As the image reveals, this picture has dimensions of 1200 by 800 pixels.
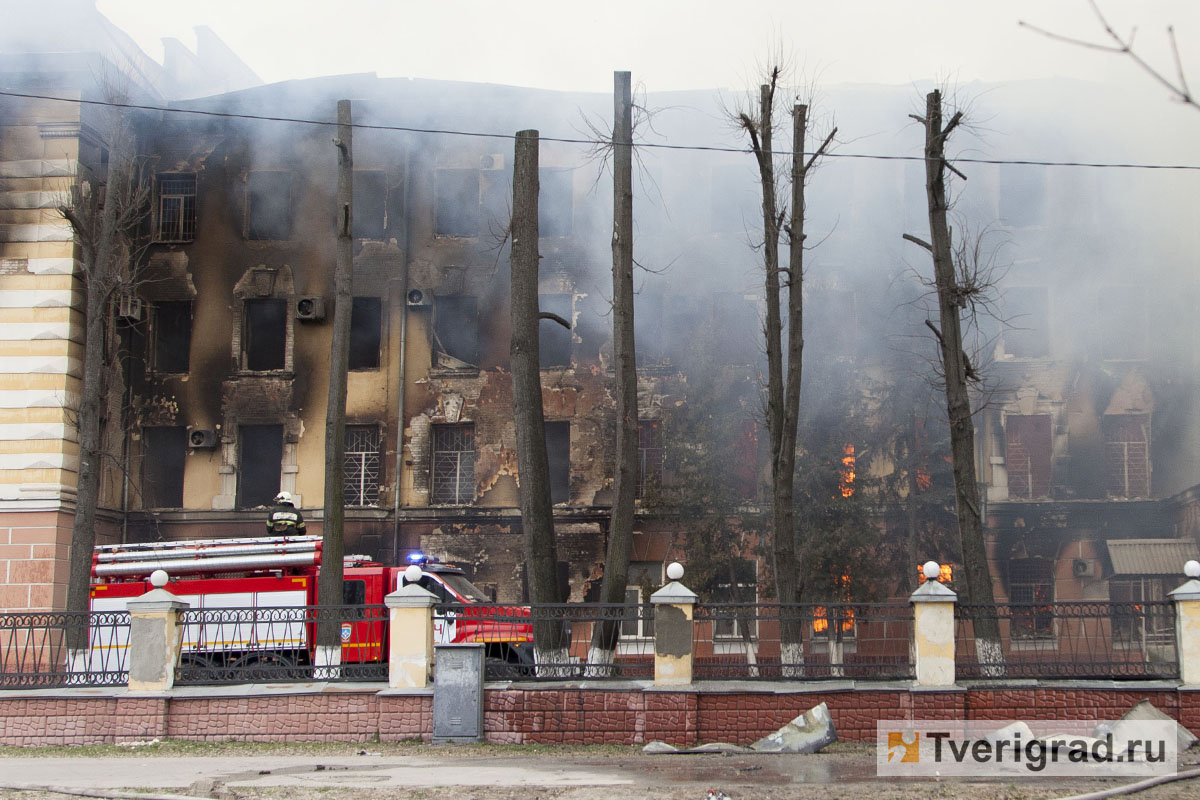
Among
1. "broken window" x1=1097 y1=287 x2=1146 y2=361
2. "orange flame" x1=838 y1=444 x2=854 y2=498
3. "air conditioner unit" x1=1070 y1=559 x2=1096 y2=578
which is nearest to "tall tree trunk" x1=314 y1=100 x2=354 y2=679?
"orange flame" x1=838 y1=444 x2=854 y2=498

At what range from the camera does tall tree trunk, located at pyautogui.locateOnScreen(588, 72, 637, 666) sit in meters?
15.0

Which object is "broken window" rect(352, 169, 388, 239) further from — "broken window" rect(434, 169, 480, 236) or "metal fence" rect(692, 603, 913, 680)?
"metal fence" rect(692, 603, 913, 680)

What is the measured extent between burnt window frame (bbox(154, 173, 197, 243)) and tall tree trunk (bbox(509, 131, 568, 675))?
10.9 m

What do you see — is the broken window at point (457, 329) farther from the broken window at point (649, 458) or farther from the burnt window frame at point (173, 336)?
the burnt window frame at point (173, 336)

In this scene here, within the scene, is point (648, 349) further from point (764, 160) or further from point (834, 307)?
point (764, 160)

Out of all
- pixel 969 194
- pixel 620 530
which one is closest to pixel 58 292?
pixel 620 530

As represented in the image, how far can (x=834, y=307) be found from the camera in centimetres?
2392

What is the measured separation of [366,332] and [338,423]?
8174 mm

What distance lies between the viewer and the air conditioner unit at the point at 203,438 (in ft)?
77.3

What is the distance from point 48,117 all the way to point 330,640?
12.6 m

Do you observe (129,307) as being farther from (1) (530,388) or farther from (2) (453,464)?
(1) (530,388)

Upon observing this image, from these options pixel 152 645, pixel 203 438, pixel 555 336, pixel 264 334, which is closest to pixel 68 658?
pixel 152 645

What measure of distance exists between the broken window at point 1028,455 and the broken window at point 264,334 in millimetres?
14252

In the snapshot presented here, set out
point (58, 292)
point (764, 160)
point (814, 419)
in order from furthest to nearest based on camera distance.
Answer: point (814, 419) < point (58, 292) < point (764, 160)
